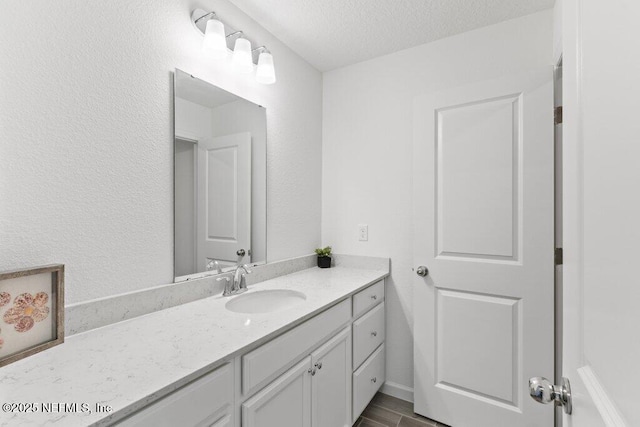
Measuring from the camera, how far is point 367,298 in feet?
5.98

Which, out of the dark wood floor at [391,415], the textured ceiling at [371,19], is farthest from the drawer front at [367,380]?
the textured ceiling at [371,19]

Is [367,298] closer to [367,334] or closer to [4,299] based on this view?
[367,334]

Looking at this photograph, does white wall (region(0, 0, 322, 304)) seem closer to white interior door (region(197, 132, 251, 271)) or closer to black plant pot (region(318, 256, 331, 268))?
white interior door (region(197, 132, 251, 271))

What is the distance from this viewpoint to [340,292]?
1555mm

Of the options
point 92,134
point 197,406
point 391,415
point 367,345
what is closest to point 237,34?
point 92,134

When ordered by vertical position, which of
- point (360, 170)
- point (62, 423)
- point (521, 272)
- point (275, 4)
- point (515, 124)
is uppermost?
point (275, 4)

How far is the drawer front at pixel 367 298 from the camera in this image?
5.54ft

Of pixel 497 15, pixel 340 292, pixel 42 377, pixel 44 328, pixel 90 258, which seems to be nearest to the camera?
pixel 42 377

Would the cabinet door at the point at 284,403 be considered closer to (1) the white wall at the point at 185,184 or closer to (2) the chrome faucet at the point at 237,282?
(2) the chrome faucet at the point at 237,282

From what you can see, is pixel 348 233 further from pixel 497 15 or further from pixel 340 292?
pixel 497 15

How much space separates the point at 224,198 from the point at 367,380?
54.2 inches

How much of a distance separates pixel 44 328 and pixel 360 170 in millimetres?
1880

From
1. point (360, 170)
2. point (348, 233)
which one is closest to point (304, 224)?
point (348, 233)

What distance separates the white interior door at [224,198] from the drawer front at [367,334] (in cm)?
76
